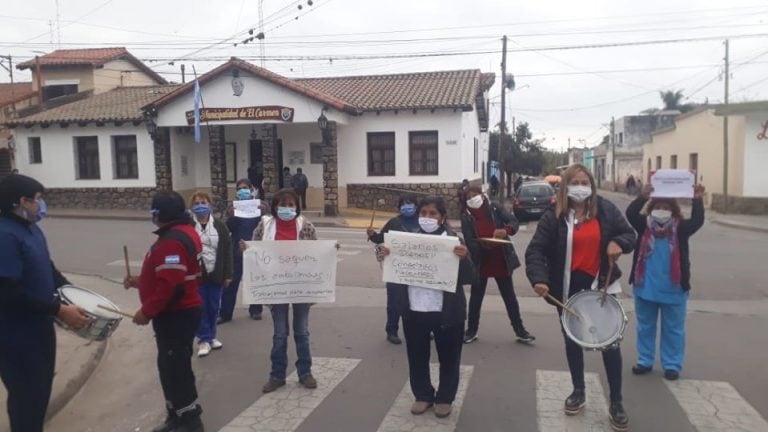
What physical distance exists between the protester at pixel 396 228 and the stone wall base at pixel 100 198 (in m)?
21.6

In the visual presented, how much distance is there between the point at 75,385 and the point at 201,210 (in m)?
2.04

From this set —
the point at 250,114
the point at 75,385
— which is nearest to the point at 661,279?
the point at 75,385

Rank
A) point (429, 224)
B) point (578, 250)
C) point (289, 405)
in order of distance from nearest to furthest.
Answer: point (578, 250) < point (429, 224) < point (289, 405)

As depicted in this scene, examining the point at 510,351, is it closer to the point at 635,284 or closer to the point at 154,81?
the point at 635,284

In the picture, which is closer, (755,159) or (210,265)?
(210,265)

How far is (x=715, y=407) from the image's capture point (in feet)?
16.8

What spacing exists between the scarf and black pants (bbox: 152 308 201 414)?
392 cm

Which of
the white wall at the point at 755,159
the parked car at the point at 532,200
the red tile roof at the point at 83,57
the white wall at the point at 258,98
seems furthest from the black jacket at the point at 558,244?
the red tile roof at the point at 83,57

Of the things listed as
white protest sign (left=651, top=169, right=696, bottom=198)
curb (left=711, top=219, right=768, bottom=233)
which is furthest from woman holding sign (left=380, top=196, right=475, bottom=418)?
curb (left=711, top=219, right=768, bottom=233)

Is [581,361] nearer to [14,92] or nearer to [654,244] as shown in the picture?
[654,244]

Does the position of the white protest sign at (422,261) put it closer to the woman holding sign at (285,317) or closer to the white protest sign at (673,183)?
the woman holding sign at (285,317)

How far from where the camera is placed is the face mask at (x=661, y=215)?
5.72 meters

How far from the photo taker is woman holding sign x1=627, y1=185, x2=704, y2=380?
18.8 feet

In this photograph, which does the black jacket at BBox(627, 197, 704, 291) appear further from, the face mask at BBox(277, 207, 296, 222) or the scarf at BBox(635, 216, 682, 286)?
the face mask at BBox(277, 207, 296, 222)
